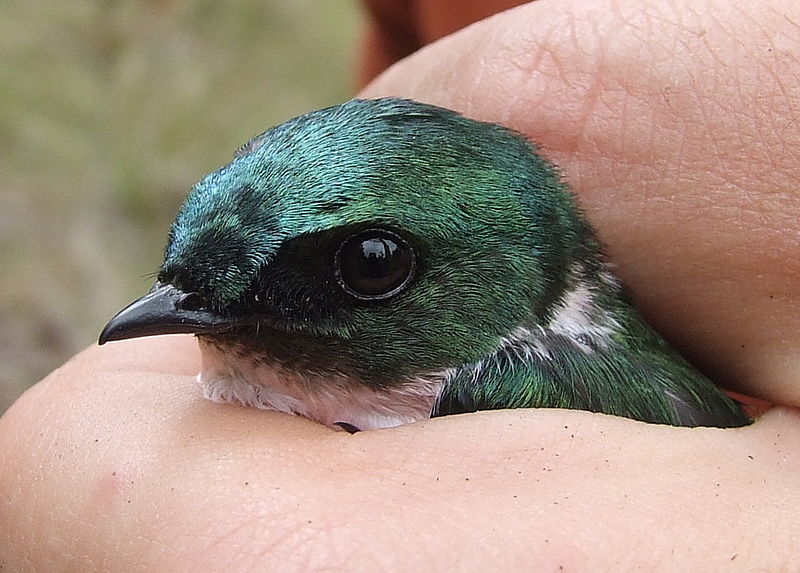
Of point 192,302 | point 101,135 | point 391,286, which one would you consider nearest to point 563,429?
point 391,286

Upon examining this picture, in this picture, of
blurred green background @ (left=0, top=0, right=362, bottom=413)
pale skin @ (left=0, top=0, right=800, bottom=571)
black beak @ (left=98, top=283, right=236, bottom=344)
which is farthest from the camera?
A: blurred green background @ (left=0, top=0, right=362, bottom=413)

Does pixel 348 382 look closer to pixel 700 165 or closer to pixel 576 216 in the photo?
pixel 576 216

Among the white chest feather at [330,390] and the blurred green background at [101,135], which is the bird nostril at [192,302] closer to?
the white chest feather at [330,390]

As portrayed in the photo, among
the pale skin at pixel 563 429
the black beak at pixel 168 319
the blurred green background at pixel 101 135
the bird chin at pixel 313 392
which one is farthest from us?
the blurred green background at pixel 101 135

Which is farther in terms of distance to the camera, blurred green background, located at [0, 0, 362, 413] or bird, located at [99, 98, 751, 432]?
blurred green background, located at [0, 0, 362, 413]

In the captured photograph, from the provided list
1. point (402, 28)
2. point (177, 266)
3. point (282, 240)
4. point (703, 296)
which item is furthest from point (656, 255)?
point (402, 28)

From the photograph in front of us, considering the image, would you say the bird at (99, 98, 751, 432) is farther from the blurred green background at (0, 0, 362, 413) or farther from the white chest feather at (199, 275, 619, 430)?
A: the blurred green background at (0, 0, 362, 413)

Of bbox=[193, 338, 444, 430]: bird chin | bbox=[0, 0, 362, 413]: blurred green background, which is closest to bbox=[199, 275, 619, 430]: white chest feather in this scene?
bbox=[193, 338, 444, 430]: bird chin

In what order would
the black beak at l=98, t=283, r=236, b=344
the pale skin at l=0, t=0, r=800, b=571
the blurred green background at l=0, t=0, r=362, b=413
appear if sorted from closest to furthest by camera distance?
the pale skin at l=0, t=0, r=800, b=571, the black beak at l=98, t=283, r=236, b=344, the blurred green background at l=0, t=0, r=362, b=413

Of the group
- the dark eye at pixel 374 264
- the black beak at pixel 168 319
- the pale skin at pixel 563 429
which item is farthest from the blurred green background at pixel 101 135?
the dark eye at pixel 374 264
